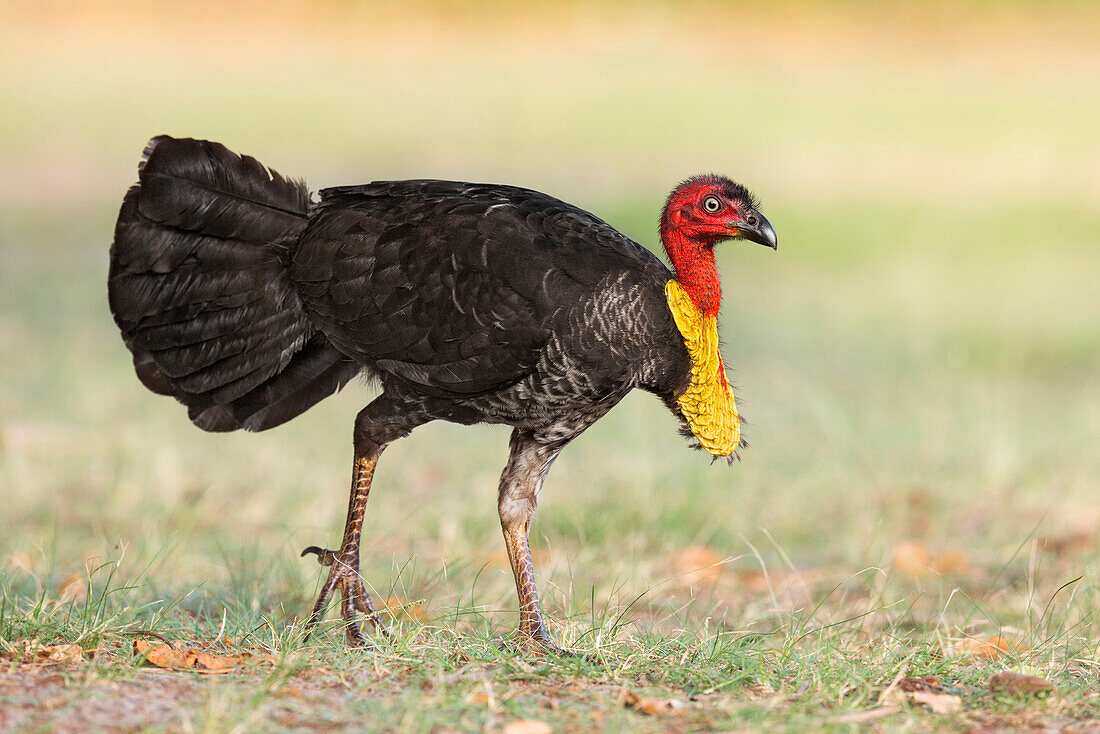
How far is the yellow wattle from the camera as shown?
171 inches

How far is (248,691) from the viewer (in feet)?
11.2

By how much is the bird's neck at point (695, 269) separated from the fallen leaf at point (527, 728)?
1.63 m

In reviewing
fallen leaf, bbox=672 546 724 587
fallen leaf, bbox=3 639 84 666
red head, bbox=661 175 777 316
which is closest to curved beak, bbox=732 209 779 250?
red head, bbox=661 175 777 316

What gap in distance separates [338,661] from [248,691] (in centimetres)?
37

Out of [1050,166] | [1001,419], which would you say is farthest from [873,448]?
[1050,166]

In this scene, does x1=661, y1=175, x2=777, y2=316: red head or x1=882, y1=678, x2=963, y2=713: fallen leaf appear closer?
x1=882, y1=678, x2=963, y2=713: fallen leaf

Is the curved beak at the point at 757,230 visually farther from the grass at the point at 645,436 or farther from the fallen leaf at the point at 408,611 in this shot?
the fallen leaf at the point at 408,611

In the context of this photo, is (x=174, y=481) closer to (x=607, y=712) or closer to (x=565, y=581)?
(x=565, y=581)

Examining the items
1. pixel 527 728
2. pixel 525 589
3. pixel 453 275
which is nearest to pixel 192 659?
pixel 527 728

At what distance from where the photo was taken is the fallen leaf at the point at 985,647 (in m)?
4.17

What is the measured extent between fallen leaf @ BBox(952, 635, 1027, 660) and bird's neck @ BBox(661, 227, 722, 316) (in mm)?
1312

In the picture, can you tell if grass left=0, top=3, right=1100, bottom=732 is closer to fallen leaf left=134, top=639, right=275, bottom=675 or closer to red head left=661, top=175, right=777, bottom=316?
fallen leaf left=134, top=639, right=275, bottom=675

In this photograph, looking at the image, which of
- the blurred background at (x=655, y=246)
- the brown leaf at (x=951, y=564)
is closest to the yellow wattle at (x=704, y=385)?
the blurred background at (x=655, y=246)

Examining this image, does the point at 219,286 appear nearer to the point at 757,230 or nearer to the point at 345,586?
the point at 345,586
